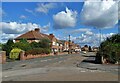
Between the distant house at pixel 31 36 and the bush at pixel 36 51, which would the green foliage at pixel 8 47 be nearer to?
the bush at pixel 36 51

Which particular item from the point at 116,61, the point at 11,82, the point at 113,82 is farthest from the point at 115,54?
the point at 11,82

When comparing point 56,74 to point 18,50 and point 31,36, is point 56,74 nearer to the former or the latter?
point 18,50

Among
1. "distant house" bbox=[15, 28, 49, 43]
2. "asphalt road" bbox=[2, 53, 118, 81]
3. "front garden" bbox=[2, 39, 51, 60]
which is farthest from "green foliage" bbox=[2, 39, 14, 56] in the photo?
"distant house" bbox=[15, 28, 49, 43]

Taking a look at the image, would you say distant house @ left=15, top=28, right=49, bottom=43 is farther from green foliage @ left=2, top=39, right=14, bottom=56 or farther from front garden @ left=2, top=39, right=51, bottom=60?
green foliage @ left=2, top=39, right=14, bottom=56

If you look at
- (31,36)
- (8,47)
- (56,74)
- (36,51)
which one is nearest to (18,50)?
(8,47)

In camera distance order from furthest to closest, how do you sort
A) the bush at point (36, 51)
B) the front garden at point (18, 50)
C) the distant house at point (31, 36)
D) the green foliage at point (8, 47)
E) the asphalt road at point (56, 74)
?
the distant house at point (31, 36)
the green foliage at point (8, 47)
the bush at point (36, 51)
the front garden at point (18, 50)
the asphalt road at point (56, 74)

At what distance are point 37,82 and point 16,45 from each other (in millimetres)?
38884

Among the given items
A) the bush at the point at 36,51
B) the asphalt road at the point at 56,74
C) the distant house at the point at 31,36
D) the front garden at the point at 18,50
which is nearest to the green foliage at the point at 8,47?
the front garden at the point at 18,50

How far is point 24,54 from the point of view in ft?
157

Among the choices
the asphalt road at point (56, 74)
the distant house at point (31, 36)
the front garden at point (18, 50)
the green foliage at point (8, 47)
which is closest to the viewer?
the asphalt road at point (56, 74)

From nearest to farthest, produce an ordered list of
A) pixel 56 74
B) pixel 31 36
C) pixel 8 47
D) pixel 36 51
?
pixel 56 74 < pixel 8 47 < pixel 36 51 < pixel 31 36

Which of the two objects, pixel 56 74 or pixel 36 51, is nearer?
pixel 56 74

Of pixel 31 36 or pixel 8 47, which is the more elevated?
pixel 31 36

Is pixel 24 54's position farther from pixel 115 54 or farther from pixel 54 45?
pixel 54 45
